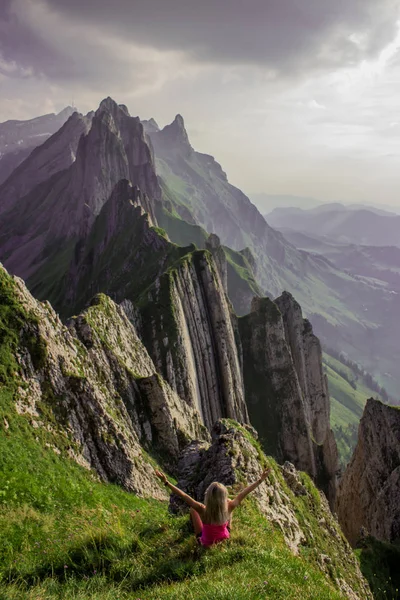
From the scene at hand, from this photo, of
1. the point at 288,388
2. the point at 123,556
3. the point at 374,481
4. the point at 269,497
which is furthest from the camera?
the point at 288,388

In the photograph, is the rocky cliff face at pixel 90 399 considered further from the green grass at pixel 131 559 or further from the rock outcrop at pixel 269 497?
the green grass at pixel 131 559

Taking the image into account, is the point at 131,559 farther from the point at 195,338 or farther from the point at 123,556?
the point at 195,338

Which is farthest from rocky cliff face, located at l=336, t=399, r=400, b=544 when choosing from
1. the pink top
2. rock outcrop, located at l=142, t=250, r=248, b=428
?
the pink top

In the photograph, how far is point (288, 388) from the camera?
306 ft

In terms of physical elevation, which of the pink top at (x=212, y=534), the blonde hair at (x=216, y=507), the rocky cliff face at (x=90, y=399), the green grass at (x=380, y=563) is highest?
the blonde hair at (x=216, y=507)

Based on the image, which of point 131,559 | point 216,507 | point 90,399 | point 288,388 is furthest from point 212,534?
point 288,388

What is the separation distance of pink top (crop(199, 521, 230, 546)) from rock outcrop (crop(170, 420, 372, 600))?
4385 millimetres

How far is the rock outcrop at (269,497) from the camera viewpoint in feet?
50.1

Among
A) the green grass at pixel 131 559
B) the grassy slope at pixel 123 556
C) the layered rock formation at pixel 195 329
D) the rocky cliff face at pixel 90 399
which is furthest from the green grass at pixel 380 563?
the layered rock formation at pixel 195 329

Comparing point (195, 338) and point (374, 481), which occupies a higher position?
point (195, 338)

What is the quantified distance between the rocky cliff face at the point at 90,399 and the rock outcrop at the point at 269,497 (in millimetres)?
7375

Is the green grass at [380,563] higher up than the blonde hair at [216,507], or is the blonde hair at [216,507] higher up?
the blonde hair at [216,507]

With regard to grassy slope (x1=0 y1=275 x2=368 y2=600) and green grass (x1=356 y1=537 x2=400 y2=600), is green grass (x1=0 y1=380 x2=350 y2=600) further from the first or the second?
green grass (x1=356 y1=537 x2=400 y2=600)

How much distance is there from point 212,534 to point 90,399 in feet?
63.6
